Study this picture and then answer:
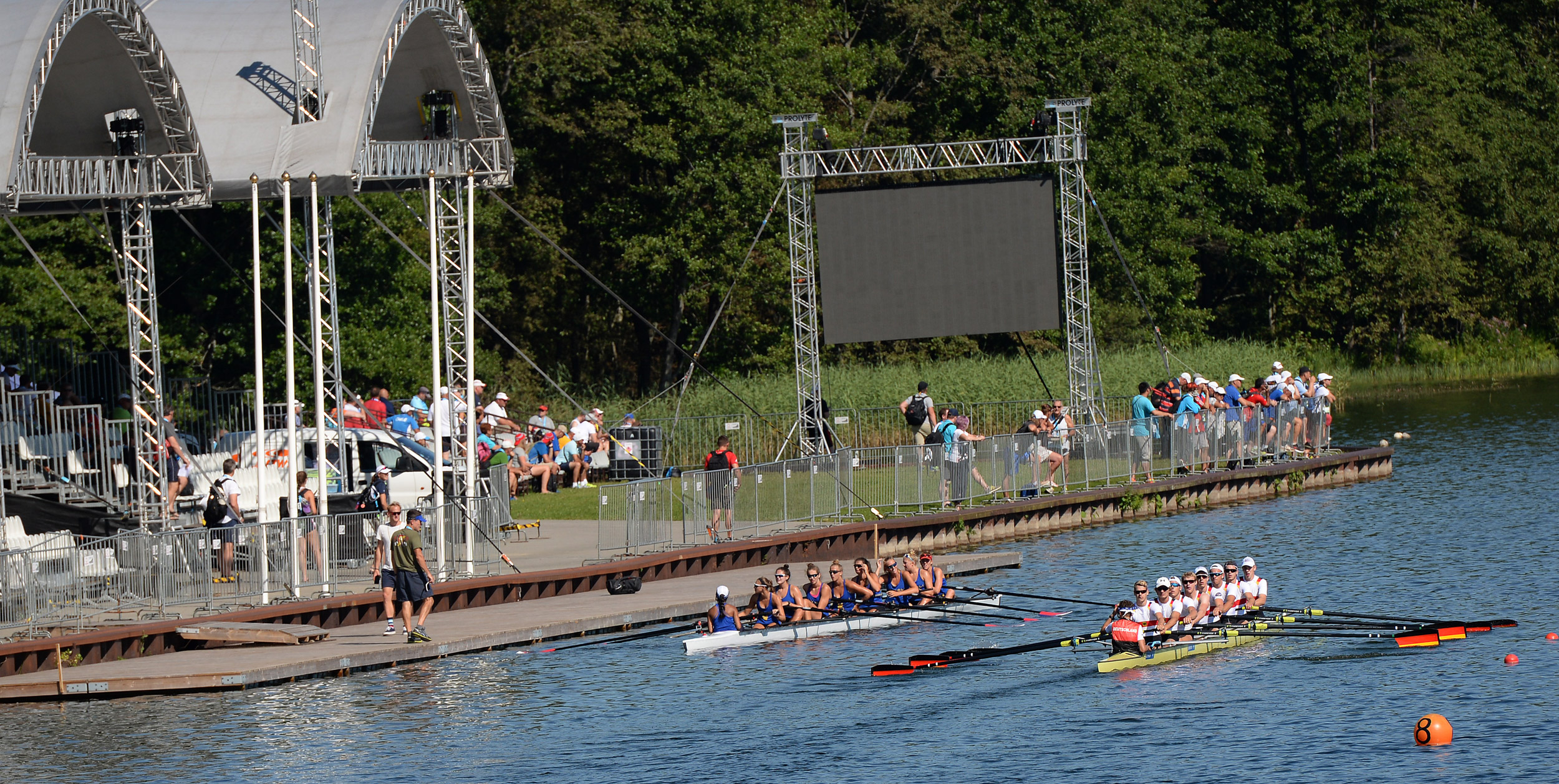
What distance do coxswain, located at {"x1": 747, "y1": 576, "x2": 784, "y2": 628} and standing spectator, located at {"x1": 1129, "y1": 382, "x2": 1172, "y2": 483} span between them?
13289 millimetres

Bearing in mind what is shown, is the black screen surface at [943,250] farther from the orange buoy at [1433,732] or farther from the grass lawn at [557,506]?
the orange buoy at [1433,732]

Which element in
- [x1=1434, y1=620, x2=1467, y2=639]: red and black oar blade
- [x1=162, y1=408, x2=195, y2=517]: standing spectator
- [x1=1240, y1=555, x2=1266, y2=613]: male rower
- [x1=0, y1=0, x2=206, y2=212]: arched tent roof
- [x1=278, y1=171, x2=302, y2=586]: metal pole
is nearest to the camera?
[x1=278, y1=171, x2=302, y2=586]: metal pole

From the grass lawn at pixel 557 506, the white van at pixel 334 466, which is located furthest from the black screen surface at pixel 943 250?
the white van at pixel 334 466

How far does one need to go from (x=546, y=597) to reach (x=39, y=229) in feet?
68.5

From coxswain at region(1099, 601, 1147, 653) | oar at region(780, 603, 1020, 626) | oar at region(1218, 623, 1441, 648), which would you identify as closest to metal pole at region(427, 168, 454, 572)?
oar at region(780, 603, 1020, 626)

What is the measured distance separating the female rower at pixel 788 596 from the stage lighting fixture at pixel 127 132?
10.8 m

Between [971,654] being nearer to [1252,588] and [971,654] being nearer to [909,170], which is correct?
[1252,588]

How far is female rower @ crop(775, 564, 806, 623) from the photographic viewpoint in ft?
77.5

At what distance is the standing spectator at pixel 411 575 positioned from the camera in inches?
845

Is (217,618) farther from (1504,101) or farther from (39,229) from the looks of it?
(1504,101)

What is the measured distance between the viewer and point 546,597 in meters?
25.2

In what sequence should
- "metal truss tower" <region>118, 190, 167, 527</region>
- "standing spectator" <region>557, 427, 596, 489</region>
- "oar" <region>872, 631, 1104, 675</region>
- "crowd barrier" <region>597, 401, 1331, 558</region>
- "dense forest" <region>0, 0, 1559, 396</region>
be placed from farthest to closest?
"dense forest" <region>0, 0, 1559, 396</region>, "standing spectator" <region>557, 427, 596, 489</region>, "crowd barrier" <region>597, 401, 1331, 558</region>, "metal truss tower" <region>118, 190, 167, 527</region>, "oar" <region>872, 631, 1104, 675</region>

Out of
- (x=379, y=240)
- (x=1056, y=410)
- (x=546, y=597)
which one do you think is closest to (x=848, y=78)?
(x=379, y=240)

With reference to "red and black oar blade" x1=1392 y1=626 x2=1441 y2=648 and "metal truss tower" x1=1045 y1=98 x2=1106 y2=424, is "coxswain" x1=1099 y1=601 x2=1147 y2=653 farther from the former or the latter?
"metal truss tower" x1=1045 y1=98 x2=1106 y2=424
